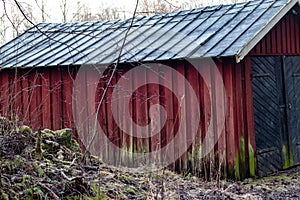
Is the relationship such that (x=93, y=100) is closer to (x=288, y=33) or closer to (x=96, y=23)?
(x=96, y=23)

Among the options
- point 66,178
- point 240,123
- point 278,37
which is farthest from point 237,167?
point 66,178

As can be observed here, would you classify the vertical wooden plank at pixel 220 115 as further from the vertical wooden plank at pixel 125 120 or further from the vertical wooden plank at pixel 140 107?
the vertical wooden plank at pixel 125 120

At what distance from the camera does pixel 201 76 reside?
9.05 meters

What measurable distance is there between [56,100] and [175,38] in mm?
2844

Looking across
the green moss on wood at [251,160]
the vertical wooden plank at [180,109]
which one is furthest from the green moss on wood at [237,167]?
the vertical wooden plank at [180,109]

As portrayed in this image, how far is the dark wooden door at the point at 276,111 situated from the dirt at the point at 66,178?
6.12 ft

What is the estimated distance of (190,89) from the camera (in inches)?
364

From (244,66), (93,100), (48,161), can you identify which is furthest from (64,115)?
(48,161)

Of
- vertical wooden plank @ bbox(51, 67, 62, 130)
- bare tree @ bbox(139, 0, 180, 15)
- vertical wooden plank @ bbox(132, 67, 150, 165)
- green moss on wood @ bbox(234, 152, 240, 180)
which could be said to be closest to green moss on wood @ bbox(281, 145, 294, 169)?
green moss on wood @ bbox(234, 152, 240, 180)

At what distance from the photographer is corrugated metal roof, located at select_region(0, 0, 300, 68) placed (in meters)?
8.85

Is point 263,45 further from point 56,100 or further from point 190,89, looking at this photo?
point 56,100

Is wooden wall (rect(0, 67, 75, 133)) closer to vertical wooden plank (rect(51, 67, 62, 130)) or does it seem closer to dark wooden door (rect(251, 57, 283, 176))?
vertical wooden plank (rect(51, 67, 62, 130))

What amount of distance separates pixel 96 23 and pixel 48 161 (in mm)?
6733

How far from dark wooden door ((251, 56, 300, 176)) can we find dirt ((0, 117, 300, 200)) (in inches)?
73.5
